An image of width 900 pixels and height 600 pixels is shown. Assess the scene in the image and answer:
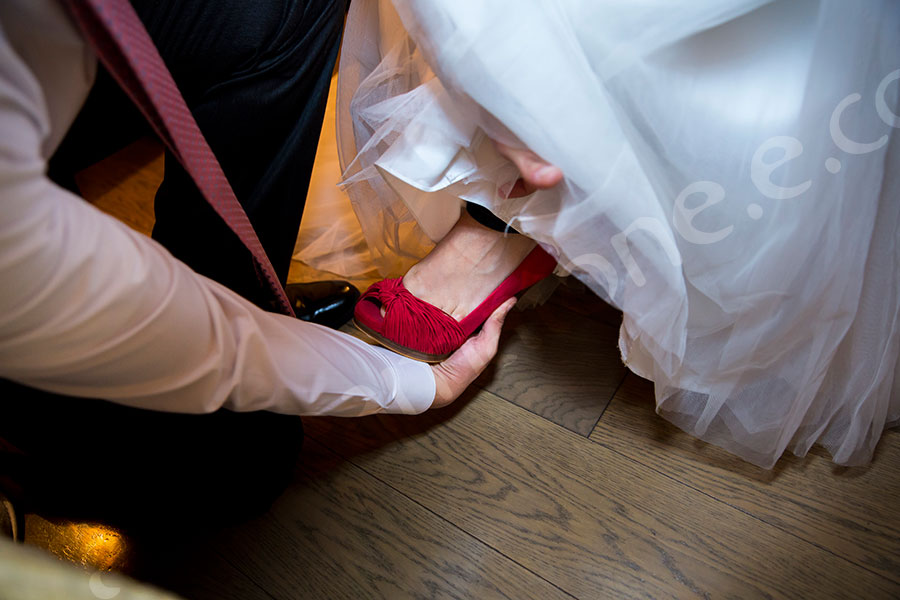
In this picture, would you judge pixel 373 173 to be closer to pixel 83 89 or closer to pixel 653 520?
pixel 83 89

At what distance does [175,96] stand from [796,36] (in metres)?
0.55

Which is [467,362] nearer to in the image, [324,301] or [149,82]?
[324,301]

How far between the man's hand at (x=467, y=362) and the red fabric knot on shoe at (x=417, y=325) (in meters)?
0.02

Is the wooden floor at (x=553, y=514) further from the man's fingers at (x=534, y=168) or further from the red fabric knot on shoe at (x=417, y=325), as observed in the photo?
the man's fingers at (x=534, y=168)

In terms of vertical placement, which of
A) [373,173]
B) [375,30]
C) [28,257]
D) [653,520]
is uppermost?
[28,257]

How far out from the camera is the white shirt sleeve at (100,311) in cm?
30

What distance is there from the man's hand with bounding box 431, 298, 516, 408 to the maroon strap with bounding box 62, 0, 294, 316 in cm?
34

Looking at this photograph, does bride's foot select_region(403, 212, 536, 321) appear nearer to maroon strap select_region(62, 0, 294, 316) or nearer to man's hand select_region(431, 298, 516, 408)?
man's hand select_region(431, 298, 516, 408)

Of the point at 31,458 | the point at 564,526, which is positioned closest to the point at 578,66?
the point at 564,526

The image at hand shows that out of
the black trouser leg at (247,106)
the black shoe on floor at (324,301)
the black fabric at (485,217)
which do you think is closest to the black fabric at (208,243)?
the black trouser leg at (247,106)

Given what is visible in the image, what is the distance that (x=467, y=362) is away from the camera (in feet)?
2.50

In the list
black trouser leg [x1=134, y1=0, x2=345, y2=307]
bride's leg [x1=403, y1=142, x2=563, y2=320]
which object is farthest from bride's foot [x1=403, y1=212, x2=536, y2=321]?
black trouser leg [x1=134, y1=0, x2=345, y2=307]

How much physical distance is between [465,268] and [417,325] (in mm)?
113

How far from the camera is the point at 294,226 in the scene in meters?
0.80
